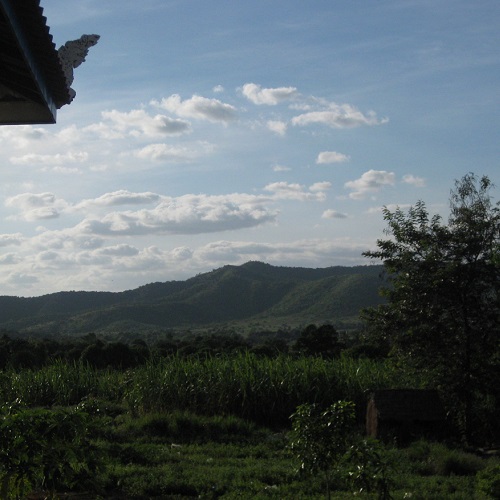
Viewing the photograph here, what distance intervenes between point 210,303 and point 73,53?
323 ft

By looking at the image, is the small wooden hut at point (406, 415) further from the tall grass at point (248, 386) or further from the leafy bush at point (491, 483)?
the leafy bush at point (491, 483)

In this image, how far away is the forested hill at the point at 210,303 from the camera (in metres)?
90.3

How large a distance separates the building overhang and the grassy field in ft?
8.74

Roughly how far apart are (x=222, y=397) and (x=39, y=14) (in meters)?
11.5

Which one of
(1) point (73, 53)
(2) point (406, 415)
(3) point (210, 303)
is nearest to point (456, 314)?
(2) point (406, 415)

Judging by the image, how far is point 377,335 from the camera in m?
13.1

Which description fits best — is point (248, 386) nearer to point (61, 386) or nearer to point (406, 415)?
point (406, 415)

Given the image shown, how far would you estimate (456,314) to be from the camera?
41.6 feet

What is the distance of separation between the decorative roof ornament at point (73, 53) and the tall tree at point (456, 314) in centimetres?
783

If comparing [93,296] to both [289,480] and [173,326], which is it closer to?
[173,326]

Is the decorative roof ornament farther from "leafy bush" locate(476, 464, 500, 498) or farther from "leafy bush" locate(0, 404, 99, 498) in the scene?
"leafy bush" locate(476, 464, 500, 498)

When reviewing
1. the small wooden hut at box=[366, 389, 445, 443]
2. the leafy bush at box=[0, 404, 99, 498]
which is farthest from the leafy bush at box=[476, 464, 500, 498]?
the small wooden hut at box=[366, 389, 445, 443]

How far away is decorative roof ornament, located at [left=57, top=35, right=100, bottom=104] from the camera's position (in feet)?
20.3

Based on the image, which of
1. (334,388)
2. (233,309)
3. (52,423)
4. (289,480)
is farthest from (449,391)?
(233,309)
